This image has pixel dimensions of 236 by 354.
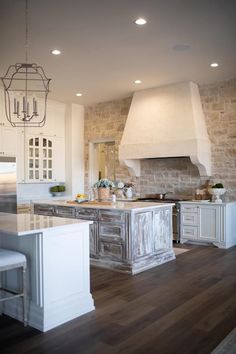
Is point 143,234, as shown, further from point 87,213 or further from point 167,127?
point 167,127

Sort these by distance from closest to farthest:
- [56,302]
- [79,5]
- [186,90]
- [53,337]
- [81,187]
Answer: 1. [53,337]
2. [56,302]
3. [79,5]
4. [186,90]
5. [81,187]

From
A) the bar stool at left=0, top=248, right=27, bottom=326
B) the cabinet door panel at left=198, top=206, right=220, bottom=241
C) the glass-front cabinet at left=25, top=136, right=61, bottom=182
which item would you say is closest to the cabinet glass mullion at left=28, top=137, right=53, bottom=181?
the glass-front cabinet at left=25, top=136, right=61, bottom=182

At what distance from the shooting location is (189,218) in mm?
6488

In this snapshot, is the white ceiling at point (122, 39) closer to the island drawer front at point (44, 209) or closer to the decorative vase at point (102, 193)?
the decorative vase at point (102, 193)

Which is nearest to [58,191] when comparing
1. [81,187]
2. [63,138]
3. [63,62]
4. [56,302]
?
[81,187]

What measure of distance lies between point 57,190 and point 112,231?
4104mm

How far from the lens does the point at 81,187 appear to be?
891 centimetres

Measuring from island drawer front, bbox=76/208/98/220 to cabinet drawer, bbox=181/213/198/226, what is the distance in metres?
2.25

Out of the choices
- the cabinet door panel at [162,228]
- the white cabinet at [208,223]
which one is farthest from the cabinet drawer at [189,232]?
→ the cabinet door panel at [162,228]

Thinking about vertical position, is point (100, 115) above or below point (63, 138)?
above

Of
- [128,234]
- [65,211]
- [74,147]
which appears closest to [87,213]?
[65,211]

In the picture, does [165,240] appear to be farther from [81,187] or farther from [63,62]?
[81,187]

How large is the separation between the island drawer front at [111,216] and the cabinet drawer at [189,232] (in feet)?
7.49

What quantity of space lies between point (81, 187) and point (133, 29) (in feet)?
17.0
